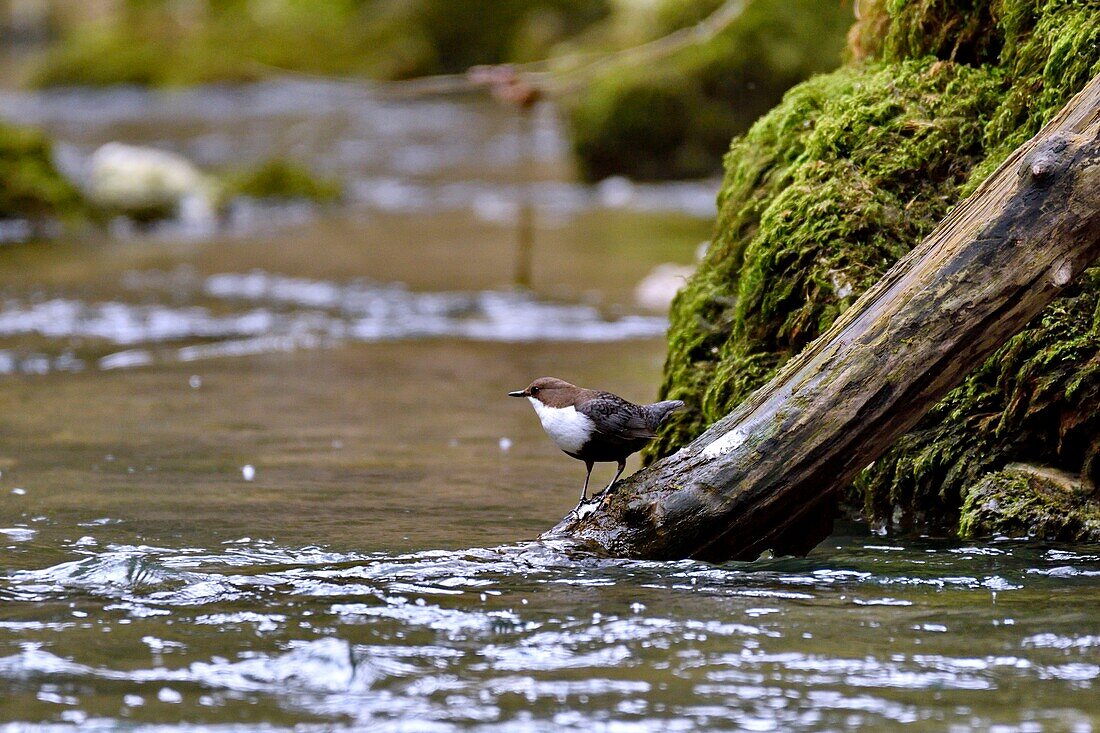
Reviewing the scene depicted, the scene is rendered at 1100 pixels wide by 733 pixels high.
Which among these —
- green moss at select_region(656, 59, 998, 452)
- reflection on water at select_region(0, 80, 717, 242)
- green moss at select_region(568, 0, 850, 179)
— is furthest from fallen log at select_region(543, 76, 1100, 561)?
green moss at select_region(568, 0, 850, 179)

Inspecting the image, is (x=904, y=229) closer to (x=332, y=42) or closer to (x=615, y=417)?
(x=615, y=417)

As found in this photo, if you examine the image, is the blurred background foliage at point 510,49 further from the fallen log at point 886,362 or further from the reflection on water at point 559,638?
the reflection on water at point 559,638

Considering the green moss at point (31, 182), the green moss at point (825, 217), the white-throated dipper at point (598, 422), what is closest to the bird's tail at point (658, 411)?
the white-throated dipper at point (598, 422)

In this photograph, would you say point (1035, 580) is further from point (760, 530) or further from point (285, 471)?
point (285, 471)

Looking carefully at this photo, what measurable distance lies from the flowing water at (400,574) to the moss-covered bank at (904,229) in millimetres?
403

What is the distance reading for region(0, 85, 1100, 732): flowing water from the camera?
3172mm

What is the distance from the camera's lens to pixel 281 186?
60.2ft

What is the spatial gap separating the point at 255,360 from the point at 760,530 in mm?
5285

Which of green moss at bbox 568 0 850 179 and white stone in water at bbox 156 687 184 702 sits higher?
green moss at bbox 568 0 850 179

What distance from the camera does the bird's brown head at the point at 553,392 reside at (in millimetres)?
4578

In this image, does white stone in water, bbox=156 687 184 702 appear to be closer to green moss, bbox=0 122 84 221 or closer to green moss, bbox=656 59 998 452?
green moss, bbox=656 59 998 452

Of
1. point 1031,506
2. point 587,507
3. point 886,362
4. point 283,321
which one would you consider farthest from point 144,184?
point 886,362

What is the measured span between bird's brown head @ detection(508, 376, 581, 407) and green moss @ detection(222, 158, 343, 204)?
13.9m

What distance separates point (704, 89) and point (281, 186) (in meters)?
6.23
